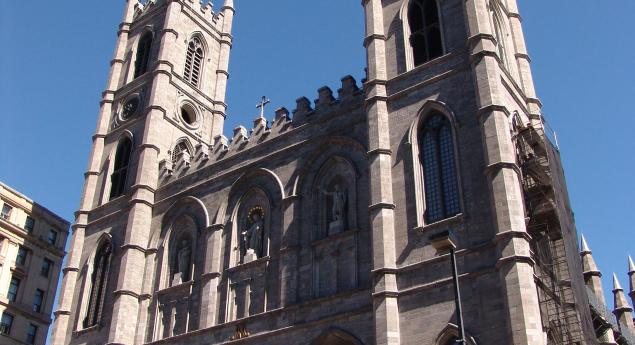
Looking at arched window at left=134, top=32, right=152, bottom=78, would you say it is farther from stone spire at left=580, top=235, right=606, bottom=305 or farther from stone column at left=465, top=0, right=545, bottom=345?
stone spire at left=580, top=235, right=606, bottom=305

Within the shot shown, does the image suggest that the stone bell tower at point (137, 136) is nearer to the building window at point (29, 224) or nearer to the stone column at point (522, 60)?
the building window at point (29, 224)

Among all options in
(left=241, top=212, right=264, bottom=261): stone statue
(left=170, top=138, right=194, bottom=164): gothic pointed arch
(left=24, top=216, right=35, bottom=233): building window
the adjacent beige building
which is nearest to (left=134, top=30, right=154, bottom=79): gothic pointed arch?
(left=170, top=138, right=194, bottom=164): gothic pointed arch

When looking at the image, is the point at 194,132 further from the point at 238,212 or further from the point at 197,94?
the point at 238,212

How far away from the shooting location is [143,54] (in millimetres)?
45062

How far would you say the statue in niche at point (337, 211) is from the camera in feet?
95.3

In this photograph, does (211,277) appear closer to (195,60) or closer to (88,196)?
(88,196)

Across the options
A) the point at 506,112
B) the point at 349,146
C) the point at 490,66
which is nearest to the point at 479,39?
the point at 490,66

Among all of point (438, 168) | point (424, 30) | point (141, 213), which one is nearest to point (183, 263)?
point (141, 213)

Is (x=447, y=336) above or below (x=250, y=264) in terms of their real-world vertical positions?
below

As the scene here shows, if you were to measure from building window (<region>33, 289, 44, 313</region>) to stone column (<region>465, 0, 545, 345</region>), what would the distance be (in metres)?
36.6

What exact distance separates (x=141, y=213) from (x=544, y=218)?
19.2m

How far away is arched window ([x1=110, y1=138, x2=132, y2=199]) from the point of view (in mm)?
39938

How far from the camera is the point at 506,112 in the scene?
1035 inches

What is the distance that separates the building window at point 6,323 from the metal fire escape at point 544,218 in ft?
115
